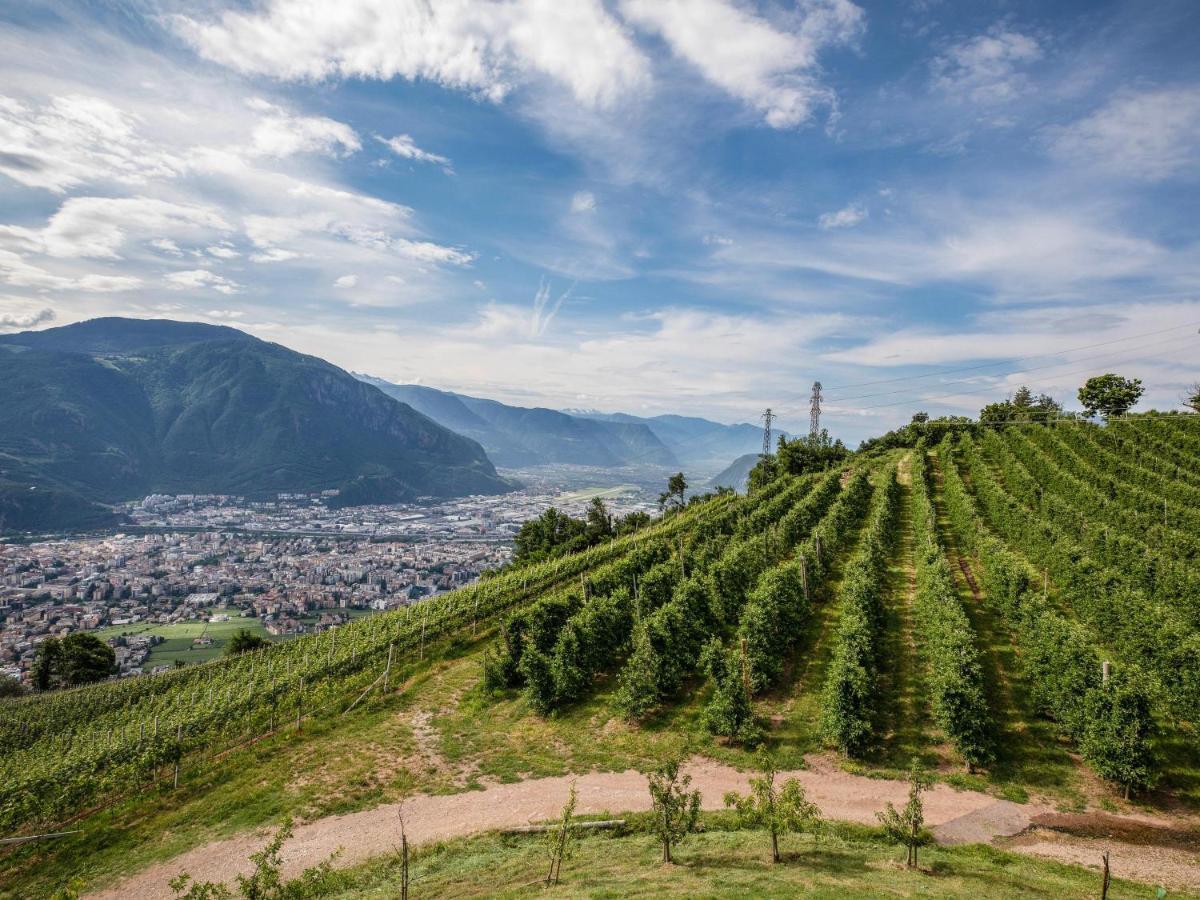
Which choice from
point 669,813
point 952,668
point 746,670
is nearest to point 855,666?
point 952,668

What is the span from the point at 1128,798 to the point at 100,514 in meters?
266

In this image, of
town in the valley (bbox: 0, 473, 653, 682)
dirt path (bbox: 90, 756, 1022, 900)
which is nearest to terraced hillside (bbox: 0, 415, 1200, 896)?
dirt path (bbox: 90, 756, 1022, 900)

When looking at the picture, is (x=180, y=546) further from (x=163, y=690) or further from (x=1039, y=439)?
(x=1039, y=439)

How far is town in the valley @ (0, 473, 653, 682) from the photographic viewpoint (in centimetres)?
8738

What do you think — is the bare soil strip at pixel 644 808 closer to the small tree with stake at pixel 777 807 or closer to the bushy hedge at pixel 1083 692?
the bushy hedge at pixel 1083 692

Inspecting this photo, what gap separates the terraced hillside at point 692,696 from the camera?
20781mm

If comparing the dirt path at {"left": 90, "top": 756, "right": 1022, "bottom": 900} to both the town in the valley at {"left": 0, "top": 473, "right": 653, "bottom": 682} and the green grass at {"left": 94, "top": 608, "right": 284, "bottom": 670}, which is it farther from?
the green grass at {"left": 94, "top": 608, "right": 284, "bottom": 670}

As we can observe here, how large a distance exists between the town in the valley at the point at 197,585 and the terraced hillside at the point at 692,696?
161 ft

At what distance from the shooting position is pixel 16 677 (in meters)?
65.8

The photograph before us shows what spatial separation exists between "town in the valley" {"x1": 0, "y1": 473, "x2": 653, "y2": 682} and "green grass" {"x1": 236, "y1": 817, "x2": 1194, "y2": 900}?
73350 millimetres

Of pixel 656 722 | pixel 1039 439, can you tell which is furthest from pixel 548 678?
pixel 1039 439

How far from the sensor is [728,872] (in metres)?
13.9

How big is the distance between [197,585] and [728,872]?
145145 millimetres

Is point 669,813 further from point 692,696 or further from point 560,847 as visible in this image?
point 692,696
